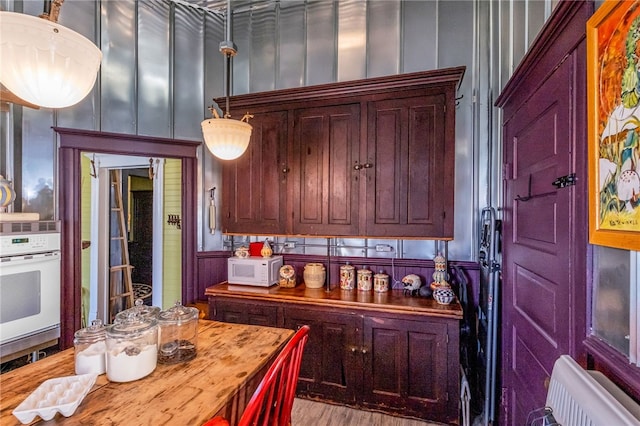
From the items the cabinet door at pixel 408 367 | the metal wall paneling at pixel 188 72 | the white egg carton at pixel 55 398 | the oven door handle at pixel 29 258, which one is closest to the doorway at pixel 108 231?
the metal wall paneling at pixel 188 72

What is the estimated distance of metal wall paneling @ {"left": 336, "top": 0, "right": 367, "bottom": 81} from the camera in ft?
9.45

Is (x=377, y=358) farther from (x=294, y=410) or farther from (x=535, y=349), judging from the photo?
(x=535, y=349)

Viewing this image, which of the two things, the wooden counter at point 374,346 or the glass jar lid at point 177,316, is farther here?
the wooden counter at point 374,346

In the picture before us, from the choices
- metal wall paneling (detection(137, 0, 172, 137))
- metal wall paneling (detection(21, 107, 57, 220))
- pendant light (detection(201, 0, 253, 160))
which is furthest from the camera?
metal wall paneling (detection(137, 0, 172, 137))

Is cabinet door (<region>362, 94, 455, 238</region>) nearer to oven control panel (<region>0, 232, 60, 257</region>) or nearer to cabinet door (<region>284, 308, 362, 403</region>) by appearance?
cabinet door (<region>284, 308, 362, 403</region>)

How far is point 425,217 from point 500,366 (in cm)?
113

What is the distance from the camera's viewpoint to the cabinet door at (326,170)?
8.09 feet

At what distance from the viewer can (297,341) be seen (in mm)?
1289

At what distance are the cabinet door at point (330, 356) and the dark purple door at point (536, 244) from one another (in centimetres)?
99

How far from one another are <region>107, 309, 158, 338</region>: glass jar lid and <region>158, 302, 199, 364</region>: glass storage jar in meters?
0.10

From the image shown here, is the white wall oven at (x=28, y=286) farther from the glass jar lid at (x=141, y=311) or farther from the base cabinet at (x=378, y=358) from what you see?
the base cabinet at (x=378, y=358)

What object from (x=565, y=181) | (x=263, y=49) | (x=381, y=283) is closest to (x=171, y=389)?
(x=565, y=181)

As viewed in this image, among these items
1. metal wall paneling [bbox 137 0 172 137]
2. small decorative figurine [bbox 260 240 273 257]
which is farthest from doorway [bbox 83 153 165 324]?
small decorative figurine [bbox 260 240 273 257]

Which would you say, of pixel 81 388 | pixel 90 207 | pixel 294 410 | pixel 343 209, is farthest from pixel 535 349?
pixel 90 207
